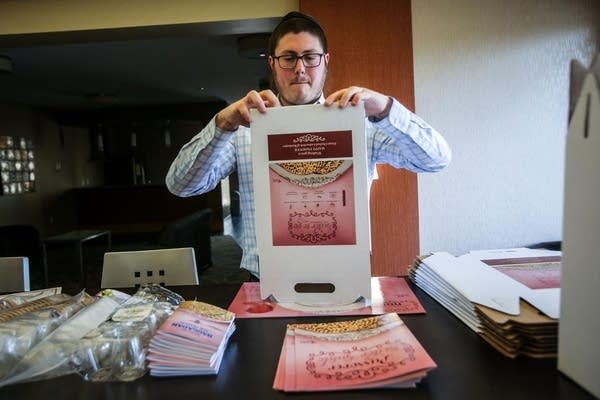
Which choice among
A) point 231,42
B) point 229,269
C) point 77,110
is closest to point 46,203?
point 77,110

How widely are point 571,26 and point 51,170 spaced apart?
810 cm

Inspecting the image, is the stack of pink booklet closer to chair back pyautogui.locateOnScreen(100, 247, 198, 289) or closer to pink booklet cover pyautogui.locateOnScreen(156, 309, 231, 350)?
pink booklet cover pyautogui.locateOnScreen(156, 309, 231, 350)

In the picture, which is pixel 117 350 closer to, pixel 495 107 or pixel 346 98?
pixel 346 98

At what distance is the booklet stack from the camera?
0.57 m

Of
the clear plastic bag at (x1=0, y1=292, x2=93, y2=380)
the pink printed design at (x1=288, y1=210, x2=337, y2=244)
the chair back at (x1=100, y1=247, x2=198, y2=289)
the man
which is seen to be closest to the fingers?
the man

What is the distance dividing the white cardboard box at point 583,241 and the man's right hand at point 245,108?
1.74 feet

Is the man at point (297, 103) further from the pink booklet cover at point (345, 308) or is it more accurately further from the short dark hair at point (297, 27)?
the pink booklet cover at point (345, 308)

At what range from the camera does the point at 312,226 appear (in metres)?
0.82

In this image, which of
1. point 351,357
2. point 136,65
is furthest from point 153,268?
point 136,65

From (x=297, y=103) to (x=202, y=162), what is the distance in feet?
0.98

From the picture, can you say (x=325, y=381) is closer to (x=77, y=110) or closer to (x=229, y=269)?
(x=229, y=269)

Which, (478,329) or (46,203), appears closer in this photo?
(478,329)

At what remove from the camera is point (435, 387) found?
1.71ft

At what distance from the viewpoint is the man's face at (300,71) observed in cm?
103
